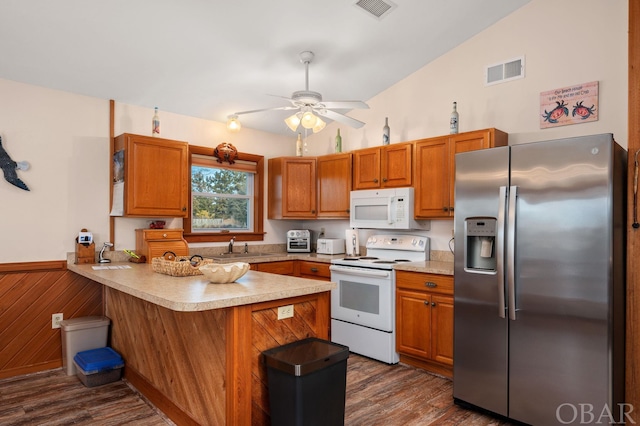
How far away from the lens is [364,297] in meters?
3.86

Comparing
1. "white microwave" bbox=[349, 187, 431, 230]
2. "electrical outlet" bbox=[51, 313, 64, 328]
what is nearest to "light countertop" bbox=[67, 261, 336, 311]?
"electrical outlet" bbox=[51, 313, 64, 328]

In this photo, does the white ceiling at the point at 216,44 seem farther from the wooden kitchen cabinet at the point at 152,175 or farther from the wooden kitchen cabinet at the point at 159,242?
the wooden kitchen cabinet at the point at 159,242

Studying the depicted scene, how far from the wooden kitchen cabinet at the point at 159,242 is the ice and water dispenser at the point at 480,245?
263 centimetres

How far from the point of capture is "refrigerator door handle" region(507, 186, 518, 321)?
8.36 feet

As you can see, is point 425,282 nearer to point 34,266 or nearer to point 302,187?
point 302,187

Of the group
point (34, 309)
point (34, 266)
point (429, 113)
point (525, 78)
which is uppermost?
point (525, 78)

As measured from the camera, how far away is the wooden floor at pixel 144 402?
2641mm

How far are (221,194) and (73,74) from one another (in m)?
1.94

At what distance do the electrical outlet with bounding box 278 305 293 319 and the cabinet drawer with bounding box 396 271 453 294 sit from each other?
62.9 inches

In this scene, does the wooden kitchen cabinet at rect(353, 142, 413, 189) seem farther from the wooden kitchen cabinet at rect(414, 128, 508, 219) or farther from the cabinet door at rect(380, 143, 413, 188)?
the wooden kitchen cabinet at rect(414, 128, 508, 219)

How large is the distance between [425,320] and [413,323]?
131 millimetres

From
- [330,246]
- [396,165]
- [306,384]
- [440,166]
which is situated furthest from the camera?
[330,246]

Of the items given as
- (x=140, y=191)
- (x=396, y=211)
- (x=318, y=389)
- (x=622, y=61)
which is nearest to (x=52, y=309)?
(x=140, y=191)

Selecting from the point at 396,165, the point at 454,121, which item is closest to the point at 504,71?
the point at 454,121
